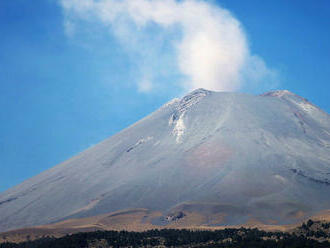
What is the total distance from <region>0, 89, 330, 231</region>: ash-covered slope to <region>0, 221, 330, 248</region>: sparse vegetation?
69.9ft

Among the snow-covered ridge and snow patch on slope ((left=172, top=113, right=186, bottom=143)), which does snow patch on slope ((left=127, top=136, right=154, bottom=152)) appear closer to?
snow patch on slope ((left=172, top=113, right=186, bottom=143))

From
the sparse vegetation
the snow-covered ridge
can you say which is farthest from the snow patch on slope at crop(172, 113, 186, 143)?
the sparse vegetation

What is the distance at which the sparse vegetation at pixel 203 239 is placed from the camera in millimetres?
76688

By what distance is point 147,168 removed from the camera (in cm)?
14862

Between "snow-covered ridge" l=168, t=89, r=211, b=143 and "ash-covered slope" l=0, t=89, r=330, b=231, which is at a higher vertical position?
"snow-covered ridge" l=168, t=89, r=211, b=143

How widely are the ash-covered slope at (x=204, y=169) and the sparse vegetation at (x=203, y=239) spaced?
21318 mm

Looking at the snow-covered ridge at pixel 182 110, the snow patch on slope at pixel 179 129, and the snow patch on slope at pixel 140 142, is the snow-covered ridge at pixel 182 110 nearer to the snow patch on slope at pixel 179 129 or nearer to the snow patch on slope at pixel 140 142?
the snow patch on slope at pixel 179 129

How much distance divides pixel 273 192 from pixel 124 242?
5126 centimetres

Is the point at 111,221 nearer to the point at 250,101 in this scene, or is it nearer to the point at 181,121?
the point at 181,121

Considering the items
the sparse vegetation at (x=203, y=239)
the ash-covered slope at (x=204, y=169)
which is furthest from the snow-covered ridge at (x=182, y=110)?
the sparse vegetation at (x=203, y=239)

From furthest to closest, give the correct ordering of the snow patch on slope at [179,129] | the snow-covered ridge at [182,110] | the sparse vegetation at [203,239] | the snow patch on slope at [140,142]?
1. the snow-covered ridge at [182,110]
2. the snow patch on slope at [140,142]
3. the snow patch on slope at [179,129]
4. the sparse vegetation at [203,239]

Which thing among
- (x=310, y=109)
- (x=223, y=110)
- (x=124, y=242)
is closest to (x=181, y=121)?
(x=223, y=110)

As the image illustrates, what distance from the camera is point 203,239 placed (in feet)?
278

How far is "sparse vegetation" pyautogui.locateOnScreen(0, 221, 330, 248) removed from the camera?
3019 inches
